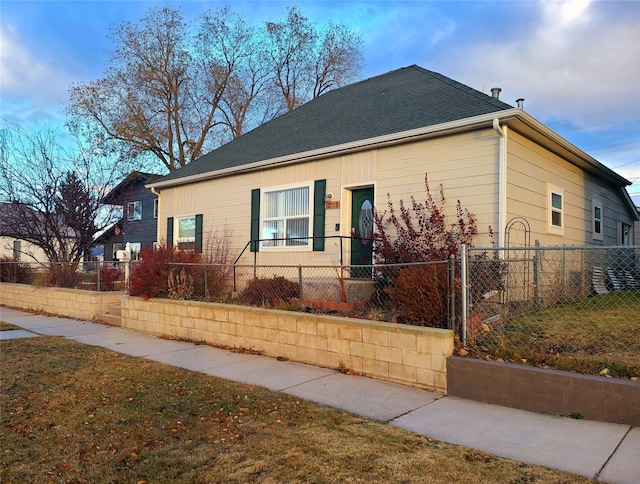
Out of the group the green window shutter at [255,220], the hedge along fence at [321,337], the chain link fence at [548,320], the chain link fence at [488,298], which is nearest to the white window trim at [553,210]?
the chain link fence at [488,298]

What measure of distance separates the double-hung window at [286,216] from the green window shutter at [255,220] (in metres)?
0.14

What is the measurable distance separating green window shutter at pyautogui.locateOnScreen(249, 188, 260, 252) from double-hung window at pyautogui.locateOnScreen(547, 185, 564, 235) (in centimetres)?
654

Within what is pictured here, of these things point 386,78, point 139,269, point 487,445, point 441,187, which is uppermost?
point 386,78

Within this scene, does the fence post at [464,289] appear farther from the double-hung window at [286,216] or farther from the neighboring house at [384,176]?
the double-hung window at [286,216]

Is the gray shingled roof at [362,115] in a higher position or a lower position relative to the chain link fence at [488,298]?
higher

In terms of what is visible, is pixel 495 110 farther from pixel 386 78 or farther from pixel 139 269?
pixel 139 269

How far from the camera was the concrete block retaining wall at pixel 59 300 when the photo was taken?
35.9 feet

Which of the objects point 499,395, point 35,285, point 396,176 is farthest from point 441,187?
point 35,285

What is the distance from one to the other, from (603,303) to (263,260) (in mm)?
7145

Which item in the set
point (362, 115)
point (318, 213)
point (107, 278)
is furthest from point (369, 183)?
point (107, 278)

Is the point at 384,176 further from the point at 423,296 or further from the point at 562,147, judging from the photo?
the point at 423,296

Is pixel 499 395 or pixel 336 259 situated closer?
Result: pixel 499 395

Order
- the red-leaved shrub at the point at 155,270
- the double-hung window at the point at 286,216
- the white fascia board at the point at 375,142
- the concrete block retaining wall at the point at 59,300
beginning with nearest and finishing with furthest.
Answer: the white fascia board at the point at 375,142 < the red-leaved shrub at the point at 155,270 < the double-hung window at the point at 286,216 < the concrete block retaining wall at the point at 59,300

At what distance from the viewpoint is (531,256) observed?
8.25m
